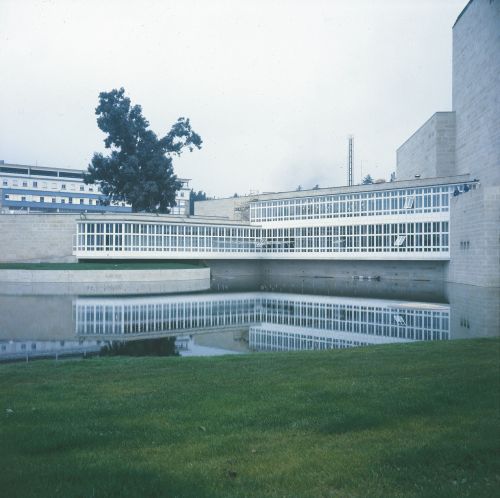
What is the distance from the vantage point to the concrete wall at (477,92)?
45.9 metres

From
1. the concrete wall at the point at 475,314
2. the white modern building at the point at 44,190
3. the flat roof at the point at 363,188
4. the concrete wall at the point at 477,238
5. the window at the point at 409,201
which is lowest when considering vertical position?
the concrete wall at the point at 475,314

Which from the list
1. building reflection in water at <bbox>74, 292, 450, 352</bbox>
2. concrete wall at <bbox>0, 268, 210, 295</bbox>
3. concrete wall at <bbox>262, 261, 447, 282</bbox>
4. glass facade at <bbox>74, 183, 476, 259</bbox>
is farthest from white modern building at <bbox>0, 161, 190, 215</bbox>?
building reflection in water at <bbox>74, 292, 450, 352</bbox>

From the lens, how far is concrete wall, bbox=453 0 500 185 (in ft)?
151

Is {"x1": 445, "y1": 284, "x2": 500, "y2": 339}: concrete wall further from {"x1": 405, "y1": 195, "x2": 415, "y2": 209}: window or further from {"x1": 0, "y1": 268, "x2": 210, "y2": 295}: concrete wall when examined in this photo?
{"x1": 405, "y1": 195, "x2": 415, "y2": 209}: window

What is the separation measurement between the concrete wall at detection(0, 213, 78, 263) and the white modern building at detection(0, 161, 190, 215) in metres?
37.5

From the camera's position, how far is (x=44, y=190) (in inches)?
3644

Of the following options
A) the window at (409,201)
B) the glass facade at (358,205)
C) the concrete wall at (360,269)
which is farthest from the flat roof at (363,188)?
the concrete wall at (360,269)

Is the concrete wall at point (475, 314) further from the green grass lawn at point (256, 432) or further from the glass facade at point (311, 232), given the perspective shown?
the glass facade at point (311, 232)

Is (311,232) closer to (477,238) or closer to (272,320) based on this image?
(477,238)

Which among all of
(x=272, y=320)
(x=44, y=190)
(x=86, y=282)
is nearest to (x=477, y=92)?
(x=272, y=320)

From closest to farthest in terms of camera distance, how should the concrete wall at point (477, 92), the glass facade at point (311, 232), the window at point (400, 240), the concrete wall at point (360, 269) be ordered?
the concrete wall at point (477, 92)
the glass facade at point (311, 232)
the concrete wall at point (360, 269)
the window at point (400, 240)

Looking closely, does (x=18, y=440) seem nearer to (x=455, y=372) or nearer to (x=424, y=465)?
(x=424, y=465)

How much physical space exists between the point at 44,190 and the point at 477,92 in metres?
69.1

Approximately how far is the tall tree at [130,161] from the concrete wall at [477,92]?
2944 cm
